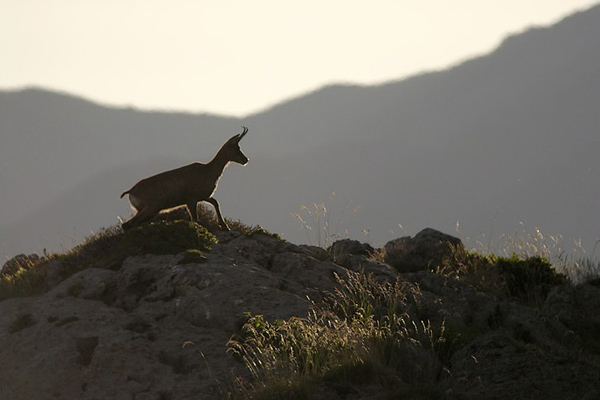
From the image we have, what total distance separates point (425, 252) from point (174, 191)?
6070 mm

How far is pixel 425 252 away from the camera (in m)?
18.8

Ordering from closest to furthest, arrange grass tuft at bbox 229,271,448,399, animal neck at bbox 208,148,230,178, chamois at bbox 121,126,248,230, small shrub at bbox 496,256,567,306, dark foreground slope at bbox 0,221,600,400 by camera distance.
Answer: grass tuft at bbox 229,271,448,399, dark foreground slope at bbox 0,221,600,400, chamois at bbox 121,126,248,230, animal neck at bbox 208,148,230,178, small shrub at bbox 496,256,567,306

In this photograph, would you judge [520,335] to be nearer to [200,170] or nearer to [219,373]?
[219,373]

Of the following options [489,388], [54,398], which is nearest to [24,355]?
[54,398]

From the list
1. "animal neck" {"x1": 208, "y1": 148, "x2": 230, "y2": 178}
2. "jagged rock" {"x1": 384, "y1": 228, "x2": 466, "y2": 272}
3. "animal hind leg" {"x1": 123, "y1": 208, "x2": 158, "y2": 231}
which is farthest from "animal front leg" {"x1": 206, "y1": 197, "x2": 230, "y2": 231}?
"jagged rock" {"x1": 384, "y1": 228, "x2": 466, "y2": 272}

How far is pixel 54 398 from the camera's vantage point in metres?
11.2

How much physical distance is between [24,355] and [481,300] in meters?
7.56

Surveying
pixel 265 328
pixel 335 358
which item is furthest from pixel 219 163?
pixel 335 358

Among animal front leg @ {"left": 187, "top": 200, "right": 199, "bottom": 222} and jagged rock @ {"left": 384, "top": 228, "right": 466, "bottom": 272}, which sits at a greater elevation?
animal front leg @ {"left": 187, "top": 200, "right": 199, "bottom": 222}

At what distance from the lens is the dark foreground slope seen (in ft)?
34.4

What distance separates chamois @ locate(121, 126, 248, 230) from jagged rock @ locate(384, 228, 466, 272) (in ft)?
14.0

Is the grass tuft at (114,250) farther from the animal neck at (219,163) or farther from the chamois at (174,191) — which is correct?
the animal neck at (219,163)

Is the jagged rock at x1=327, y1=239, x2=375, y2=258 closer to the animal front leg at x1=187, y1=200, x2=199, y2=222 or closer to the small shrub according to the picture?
the small shrub

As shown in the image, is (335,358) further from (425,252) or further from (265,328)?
(425,252)
